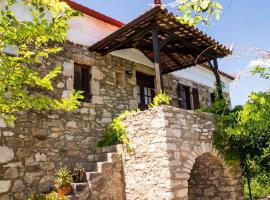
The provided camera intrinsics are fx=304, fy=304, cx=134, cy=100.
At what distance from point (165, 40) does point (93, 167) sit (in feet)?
11.7

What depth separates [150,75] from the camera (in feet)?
32.5

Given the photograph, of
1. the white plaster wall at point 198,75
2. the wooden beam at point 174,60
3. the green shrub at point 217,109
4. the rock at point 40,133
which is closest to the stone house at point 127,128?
the rock at point 40,133

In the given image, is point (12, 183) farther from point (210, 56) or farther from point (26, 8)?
point (210, 56)

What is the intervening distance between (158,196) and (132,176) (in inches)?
33.0

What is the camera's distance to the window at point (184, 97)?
435 inches

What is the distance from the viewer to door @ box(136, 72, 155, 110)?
9.42 m

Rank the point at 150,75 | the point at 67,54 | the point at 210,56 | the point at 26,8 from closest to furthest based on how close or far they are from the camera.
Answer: the point at 26,8
the point at 67,54
the point at 210,56
the point at 150,75

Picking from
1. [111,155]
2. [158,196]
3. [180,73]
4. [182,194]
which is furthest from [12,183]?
[180,73]

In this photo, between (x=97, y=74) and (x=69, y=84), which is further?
(x=97, y=74)

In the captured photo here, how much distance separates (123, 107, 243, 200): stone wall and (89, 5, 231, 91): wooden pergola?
3.16ft

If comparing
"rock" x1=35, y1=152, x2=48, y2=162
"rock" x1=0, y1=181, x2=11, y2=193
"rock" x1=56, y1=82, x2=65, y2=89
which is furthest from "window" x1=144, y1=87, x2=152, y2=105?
"rock" x1=0, y1=181, x2=11, y2=193

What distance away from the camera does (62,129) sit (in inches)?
275

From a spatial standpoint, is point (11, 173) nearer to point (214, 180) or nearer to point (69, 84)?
point (69, 84)

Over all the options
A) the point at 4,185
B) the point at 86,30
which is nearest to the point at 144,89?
the point at 86,30
